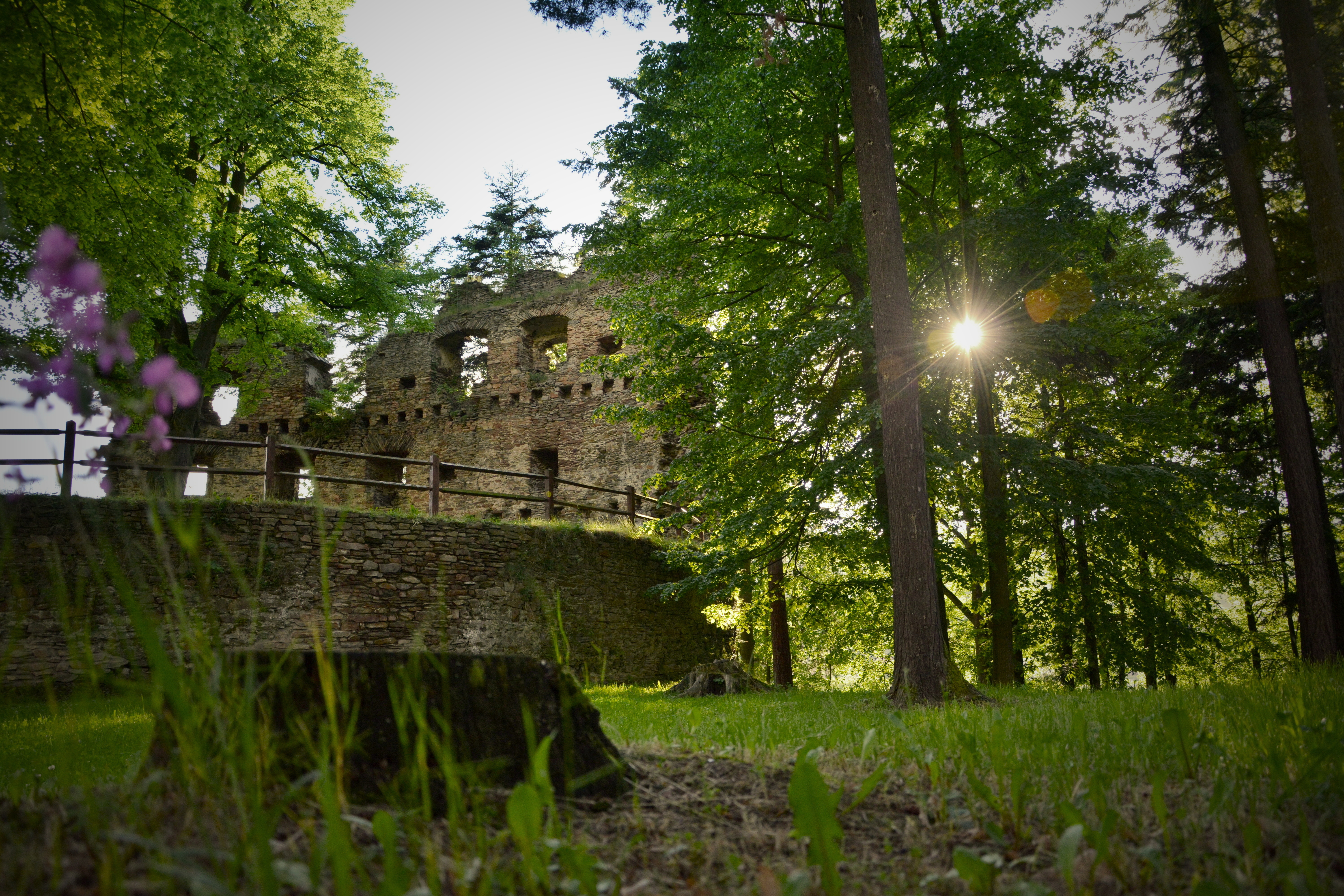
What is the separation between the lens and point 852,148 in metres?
9.74

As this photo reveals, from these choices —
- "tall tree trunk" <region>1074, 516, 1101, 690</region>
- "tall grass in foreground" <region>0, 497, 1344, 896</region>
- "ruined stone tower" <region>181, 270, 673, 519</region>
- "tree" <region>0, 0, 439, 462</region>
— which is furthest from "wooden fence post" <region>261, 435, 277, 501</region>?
"tall tree trunk" <region>1074, 516, 1101, 690</region>

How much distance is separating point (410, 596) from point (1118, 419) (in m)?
9.92

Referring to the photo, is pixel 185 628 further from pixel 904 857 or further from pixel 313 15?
pixel 313 15

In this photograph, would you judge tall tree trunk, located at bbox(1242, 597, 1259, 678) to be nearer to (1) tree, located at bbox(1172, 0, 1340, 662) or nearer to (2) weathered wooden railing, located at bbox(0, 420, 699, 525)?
(1) tree, located at bbox(1172, 0, 1340, 662)

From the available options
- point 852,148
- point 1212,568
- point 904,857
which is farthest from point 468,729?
point 1212,568

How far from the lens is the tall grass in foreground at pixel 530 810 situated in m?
1.29

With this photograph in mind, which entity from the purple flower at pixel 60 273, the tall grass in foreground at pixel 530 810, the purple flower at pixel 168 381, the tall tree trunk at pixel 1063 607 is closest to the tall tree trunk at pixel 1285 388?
the tall tree trunk at pixel 1063 607

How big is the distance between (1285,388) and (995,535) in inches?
132

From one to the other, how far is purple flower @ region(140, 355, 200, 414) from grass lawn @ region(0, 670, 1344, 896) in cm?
58

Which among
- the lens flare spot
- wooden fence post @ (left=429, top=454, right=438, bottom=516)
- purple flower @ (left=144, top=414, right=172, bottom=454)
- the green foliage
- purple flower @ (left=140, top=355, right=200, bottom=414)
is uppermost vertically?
the lens flare spot

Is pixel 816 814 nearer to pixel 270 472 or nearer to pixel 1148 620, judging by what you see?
pixel 270 472

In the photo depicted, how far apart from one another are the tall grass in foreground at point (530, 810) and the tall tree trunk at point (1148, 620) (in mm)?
8869

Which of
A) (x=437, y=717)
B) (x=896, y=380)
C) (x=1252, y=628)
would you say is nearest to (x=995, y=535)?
(x=896, y=380)

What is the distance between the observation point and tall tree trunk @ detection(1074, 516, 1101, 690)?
11.1 meters
